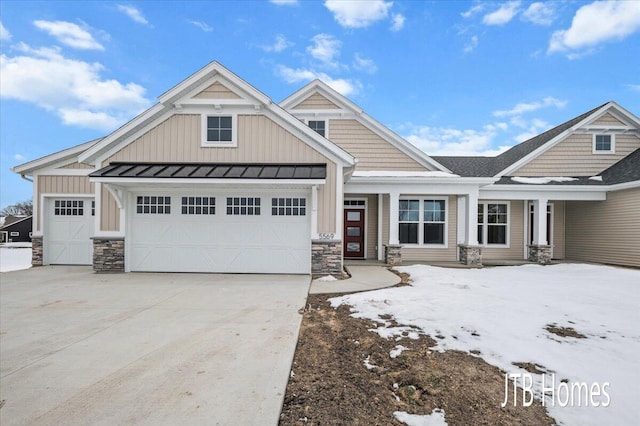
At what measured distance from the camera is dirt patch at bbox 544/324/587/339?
4.24 meters

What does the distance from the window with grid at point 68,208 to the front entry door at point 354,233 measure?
941cm

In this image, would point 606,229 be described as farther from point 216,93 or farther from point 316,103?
point 216,93

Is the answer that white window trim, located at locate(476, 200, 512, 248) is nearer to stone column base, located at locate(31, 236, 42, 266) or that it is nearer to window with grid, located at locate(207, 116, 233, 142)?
window with grid, located at locate(207, 116, 233, 142)

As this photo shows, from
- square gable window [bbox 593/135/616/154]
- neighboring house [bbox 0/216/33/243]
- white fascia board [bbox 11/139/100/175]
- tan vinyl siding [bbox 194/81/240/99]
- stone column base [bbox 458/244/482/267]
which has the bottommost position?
neighboring house [bbox 0/216/33/243]

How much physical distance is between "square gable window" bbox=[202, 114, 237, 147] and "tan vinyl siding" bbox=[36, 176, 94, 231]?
16.5ft

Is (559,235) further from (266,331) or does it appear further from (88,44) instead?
(88,44)

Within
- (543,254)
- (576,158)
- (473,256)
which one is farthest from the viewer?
(576,158)

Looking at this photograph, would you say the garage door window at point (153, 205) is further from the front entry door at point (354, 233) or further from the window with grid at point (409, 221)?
the window with grid at point (409, 221)

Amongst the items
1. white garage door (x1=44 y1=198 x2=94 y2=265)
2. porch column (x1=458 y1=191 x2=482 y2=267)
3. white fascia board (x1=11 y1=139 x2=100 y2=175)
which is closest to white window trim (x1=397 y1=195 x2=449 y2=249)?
porch column (x1=458 y1=191 x2=482 y2=267)

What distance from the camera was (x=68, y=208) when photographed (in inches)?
418

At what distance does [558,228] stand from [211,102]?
562 inches

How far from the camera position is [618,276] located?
8641 millimetres

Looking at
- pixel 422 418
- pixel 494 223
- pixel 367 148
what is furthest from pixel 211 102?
pixel 494 223

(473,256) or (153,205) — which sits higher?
(153,205)
